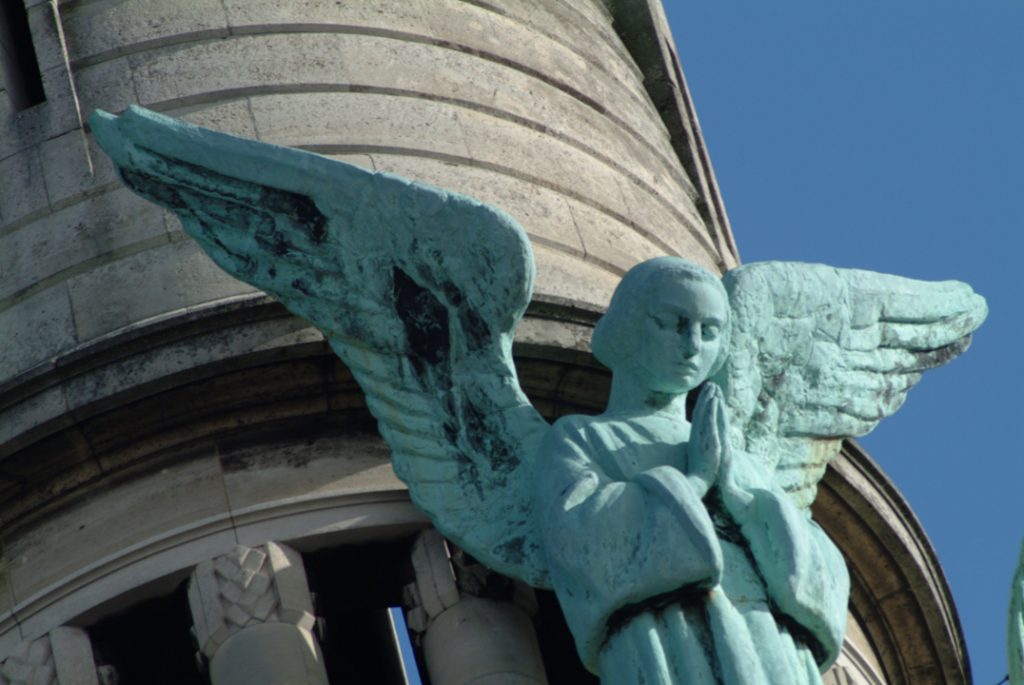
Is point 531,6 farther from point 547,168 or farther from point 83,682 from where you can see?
point 83,682

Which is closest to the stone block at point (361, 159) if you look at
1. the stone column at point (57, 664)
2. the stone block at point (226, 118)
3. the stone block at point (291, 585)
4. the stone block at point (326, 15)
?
the stone block at point (226, 118)

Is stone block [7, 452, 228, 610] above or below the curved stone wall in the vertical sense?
below

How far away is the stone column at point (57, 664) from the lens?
62.3 ft

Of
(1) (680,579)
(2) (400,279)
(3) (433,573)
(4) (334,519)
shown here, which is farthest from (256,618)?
(1) (680,579)

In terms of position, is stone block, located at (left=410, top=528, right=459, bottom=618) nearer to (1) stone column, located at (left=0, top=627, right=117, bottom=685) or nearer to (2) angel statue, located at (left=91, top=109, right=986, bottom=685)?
(1) stone column, located at (left=0, top=627, right=117, bottom=685)

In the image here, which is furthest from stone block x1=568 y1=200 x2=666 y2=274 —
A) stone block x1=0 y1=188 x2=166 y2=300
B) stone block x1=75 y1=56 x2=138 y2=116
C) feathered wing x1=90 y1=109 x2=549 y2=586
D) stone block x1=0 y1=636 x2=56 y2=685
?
feathered wing x1=90 y1=109 x2=549 y2=586

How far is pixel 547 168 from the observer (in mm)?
21344

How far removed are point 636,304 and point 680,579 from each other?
51.9 inches

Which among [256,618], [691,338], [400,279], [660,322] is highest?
[400,279]

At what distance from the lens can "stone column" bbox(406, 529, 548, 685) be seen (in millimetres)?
18734

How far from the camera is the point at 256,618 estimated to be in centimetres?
1886

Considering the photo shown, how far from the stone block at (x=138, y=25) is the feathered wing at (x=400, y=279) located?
500 cm

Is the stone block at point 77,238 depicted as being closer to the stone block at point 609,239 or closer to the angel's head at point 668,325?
the stone block at point 609,239

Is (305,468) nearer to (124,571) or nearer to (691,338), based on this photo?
(124,571)
